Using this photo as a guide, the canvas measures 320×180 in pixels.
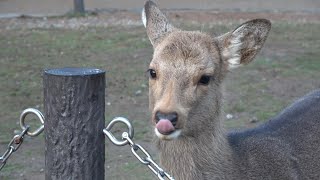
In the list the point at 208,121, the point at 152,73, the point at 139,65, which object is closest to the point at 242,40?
the point at 208,121

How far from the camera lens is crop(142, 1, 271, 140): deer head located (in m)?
4.06

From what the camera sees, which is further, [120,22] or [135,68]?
[120,22]

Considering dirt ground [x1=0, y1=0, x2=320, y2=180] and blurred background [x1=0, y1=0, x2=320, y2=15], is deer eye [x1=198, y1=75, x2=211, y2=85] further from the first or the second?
blurred background [x1=0, y1=0, x2=320, y2=15]

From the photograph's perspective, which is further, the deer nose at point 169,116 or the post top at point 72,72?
the deer nose at point 169,116

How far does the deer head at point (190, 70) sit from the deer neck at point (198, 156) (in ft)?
0.16

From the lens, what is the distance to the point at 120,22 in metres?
16.7

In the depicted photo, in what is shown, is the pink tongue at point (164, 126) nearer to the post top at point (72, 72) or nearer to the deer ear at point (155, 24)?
the post top at point (72, 72)

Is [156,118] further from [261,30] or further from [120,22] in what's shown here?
[120,22]

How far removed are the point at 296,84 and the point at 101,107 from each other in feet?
22.4

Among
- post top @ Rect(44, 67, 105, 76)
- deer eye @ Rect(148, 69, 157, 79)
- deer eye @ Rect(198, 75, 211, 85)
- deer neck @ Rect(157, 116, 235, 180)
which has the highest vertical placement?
post top @ Rect(44, 67, 105, 76)

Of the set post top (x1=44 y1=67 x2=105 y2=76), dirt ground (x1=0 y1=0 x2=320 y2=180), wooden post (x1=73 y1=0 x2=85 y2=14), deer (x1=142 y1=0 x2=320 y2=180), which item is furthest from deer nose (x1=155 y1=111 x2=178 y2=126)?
wooden post (x1=73 y1=0 x2=85 y2=14)

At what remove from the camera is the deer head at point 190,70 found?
4.06 meters

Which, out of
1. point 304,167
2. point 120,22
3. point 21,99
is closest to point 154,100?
point 304,167

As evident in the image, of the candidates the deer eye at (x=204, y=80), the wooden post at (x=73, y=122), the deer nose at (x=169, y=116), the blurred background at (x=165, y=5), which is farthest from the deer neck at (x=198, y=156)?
the blurred background at (x=165, y=5)
